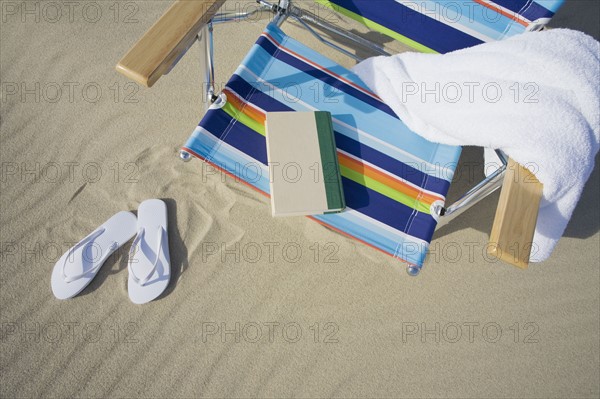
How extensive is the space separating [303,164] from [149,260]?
2.81 feet

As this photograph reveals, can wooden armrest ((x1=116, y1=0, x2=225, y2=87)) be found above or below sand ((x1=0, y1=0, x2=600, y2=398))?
above

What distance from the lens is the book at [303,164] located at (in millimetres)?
1821

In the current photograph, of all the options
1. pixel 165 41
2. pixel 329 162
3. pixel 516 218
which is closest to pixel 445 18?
pixel 329 162

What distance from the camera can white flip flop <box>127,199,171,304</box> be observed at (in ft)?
7.18

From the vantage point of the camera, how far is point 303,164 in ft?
6.17

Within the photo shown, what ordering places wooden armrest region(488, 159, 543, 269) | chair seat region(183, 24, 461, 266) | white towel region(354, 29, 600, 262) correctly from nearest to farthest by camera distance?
wooden armrest region(488, 159, 543, 269) → white towel region(354, 29, 600, 262) → chair seat region(183, 24, 461, 266)

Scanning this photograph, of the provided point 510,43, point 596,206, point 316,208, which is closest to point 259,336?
point 316,208

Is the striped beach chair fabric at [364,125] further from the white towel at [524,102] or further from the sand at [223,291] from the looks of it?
the sand at [223,291]

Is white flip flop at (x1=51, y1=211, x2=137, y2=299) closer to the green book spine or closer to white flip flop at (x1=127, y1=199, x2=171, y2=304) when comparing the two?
white flip flop at (x1=127, y1=199, x2=171, y2=304)

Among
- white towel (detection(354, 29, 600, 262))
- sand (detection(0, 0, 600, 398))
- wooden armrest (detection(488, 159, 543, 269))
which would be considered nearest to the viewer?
wooden armrest (detection(488, 159, 543, 269))

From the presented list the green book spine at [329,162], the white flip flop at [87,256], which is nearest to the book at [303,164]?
the green book spine at [329,162]

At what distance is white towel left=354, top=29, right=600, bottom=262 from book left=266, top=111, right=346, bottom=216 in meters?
0.36

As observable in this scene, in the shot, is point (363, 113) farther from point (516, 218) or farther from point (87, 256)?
point (87, 256)

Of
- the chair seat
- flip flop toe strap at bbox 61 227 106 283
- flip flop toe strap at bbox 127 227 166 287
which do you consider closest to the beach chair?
the chair seat
